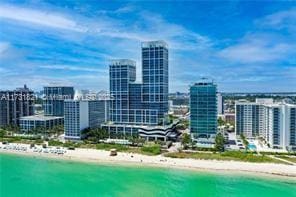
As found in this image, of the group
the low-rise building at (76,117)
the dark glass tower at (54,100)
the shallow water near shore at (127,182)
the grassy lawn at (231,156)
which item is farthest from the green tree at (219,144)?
the dark glass tower at (54,100)

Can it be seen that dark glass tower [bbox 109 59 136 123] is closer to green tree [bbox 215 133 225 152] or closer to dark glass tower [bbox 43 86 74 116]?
dark glass tower [bbox 43 86 74 116]

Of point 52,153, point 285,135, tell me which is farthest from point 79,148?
point 285,135

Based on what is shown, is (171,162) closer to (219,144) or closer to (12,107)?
(219,144)

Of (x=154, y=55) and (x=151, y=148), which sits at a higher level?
(x=154, y=55)

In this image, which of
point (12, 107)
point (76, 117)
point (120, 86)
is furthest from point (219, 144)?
point (12, 107)

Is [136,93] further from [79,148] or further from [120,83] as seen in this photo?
[79,148]

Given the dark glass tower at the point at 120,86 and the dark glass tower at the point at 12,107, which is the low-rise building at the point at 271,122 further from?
the dark glass tower at the point at 12,107
